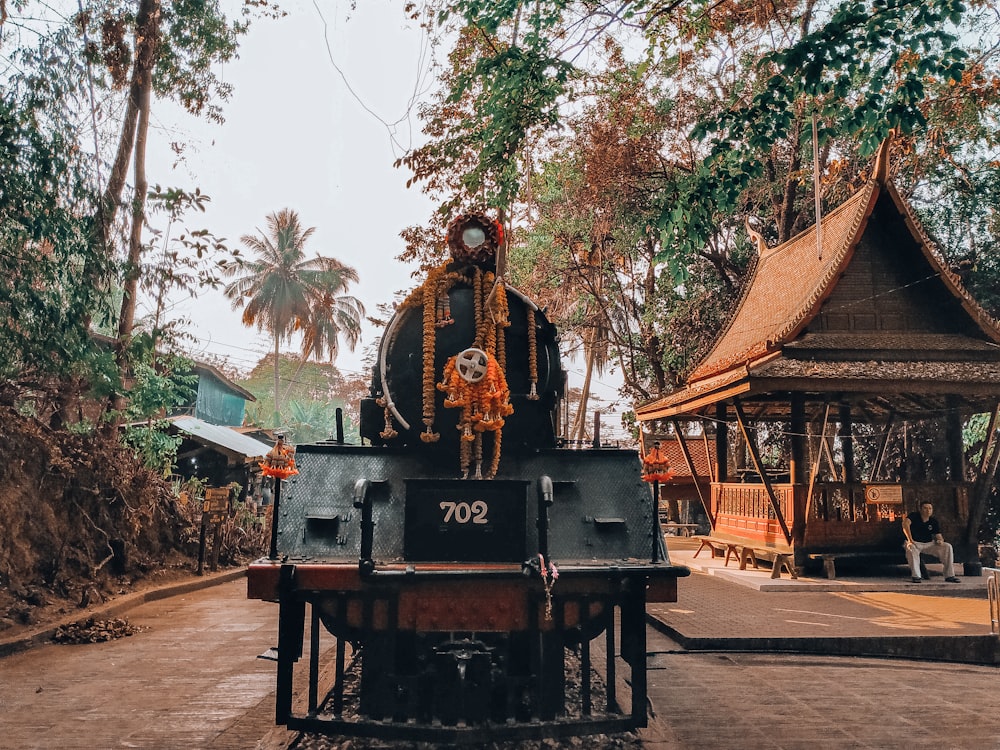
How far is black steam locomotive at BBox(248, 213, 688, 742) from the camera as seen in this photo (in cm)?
363

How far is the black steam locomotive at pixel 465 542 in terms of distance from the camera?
3.63 metres

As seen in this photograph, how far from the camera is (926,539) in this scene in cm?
1086

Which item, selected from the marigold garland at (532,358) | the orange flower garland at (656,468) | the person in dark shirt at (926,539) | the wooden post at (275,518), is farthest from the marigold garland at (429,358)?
the person in dark shirt at (926,539)

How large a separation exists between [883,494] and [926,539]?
901 millimetres

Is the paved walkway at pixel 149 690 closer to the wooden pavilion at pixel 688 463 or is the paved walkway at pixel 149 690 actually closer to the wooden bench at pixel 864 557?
the wooden bench at pixel 864 557

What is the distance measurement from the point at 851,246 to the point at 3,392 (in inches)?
464

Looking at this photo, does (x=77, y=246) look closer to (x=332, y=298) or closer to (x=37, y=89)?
(x=37, y=89)

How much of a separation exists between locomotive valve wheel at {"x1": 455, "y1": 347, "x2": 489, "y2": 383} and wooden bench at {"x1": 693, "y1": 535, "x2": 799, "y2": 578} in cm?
A: 842

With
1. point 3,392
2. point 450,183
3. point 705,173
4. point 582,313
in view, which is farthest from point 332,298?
point 705,173

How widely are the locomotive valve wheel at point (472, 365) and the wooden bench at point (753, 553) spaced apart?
332 inches

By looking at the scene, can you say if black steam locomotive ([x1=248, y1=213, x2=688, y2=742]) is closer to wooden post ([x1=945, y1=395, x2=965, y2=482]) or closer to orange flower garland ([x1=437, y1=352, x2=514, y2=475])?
orange flower garland ([x1=437, y1=352, x2=514, y2=475])

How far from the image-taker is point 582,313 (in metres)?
21.2

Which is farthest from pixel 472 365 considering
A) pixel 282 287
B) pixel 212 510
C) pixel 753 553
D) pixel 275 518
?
pixel 282 287

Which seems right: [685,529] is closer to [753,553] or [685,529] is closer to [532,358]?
[753,553]
